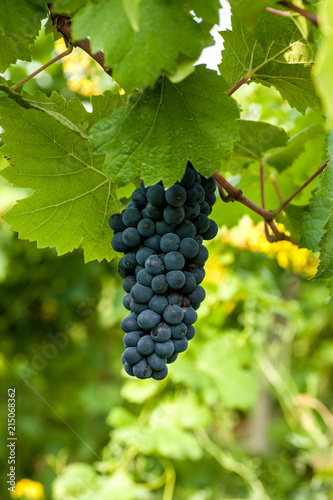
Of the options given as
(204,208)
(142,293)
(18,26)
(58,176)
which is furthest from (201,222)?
(18,26)

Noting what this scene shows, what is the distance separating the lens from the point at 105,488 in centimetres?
188

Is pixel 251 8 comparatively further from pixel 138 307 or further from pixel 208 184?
pixel 138 307

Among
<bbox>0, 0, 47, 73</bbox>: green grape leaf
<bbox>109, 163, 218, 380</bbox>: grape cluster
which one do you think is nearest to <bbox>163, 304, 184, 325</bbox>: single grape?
<bbox>109, 163, 218, 380</bbox>: grape cluster

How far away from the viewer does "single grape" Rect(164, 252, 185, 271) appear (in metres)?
0.59

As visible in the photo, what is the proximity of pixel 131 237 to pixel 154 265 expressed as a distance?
50 millimetres

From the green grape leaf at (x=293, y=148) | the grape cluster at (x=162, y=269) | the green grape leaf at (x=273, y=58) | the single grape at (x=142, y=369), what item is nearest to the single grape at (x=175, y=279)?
the grape cluster at (x=162, y=269)

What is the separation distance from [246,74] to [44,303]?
2.02 metres

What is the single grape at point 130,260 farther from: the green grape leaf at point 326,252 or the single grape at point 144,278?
the green grape leaf at point 326,252

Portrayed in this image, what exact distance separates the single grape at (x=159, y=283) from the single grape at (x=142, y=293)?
Result: 1 cm

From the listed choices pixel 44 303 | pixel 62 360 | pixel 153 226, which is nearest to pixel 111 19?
pixel 153 226

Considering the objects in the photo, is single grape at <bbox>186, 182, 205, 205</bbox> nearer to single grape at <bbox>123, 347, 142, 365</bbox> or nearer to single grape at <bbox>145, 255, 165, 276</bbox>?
single grape at <bbox>145, 255, 165, 276</bbox>

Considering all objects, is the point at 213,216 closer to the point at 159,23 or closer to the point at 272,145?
the point at 272,145

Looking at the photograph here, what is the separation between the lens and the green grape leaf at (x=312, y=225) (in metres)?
0.87

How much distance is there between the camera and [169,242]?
594 millimetres
